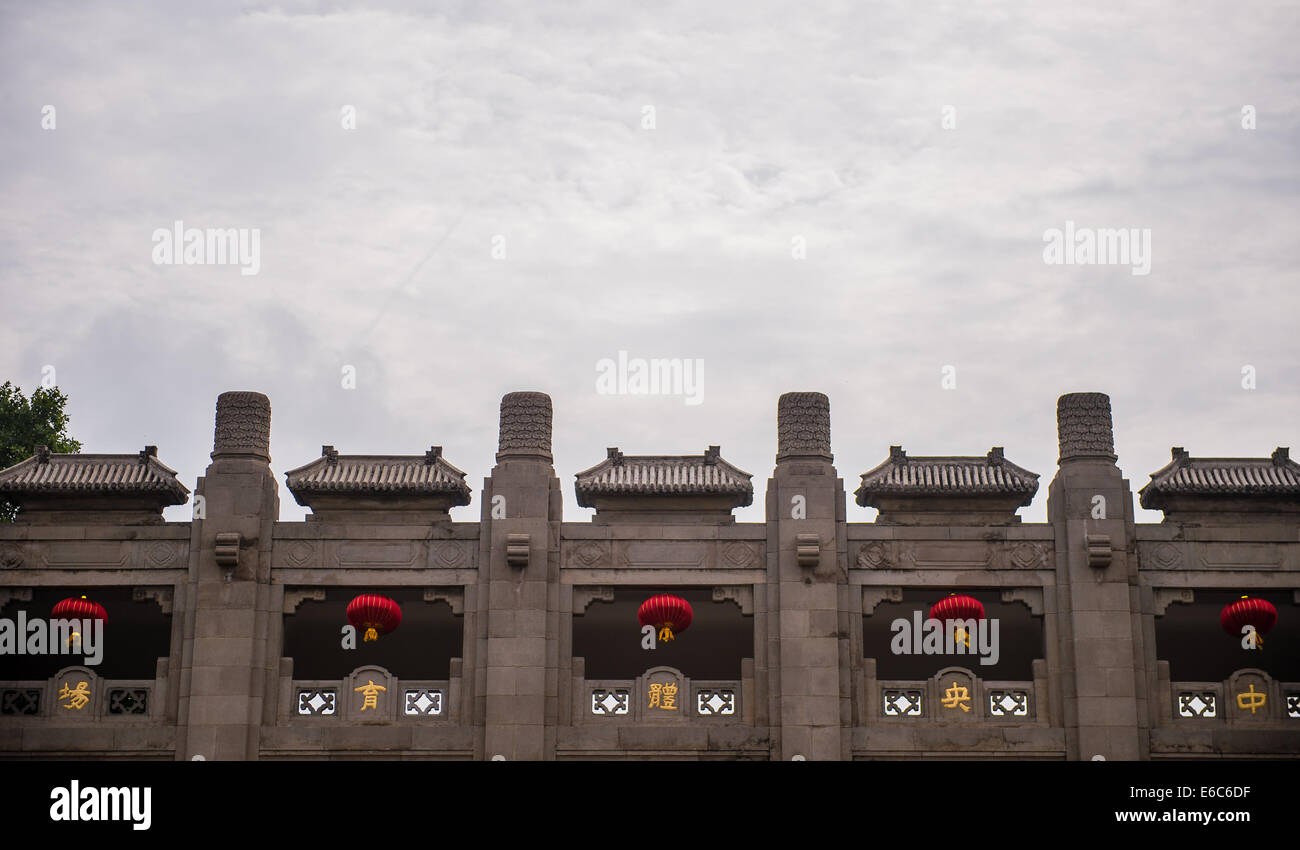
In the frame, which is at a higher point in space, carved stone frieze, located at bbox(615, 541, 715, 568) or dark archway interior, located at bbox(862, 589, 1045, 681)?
carved stone frieze, located at bbox(615, 541, 715, 568)

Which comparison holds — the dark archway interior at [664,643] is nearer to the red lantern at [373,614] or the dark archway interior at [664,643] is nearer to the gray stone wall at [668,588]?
the gray stone wall at [668,588]

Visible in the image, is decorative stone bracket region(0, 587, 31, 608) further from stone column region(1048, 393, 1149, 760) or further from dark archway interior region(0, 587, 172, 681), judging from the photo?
stone column region(1048, 393, 1149, 760)

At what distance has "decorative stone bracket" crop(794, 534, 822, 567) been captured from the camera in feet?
75.2

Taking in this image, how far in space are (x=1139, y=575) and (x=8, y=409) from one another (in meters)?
26.1

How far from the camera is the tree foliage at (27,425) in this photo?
111 ft

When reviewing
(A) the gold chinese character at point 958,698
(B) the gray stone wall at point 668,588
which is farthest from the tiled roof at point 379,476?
(A) the gold chinese character at point 958,698

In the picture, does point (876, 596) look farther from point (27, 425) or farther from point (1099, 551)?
point (27, 425)

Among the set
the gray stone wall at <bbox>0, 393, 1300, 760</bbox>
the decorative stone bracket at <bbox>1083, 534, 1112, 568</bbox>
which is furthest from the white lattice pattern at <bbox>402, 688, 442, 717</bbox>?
the decorative stone bracket at <bbox>1083, 534, 1112, 568</bbox>

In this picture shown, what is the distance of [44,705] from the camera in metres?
22.8

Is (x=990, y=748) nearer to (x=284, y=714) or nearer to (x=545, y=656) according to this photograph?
(x=545, y=656)

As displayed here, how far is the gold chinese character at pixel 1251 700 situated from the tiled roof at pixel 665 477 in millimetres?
8470

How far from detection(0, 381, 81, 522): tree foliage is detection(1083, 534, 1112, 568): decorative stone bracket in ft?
79.1

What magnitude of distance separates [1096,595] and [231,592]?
14005 mm

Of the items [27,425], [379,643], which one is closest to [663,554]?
[379,643]
